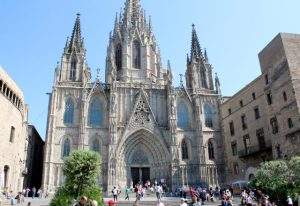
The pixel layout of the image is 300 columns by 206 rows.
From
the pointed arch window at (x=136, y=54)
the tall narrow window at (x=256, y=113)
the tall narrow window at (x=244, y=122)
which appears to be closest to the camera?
the tall narrow window at (x=256, y=113)

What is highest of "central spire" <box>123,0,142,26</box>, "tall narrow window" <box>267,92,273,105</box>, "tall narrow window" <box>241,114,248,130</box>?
"central spire" <box>123,0,142,26</box>

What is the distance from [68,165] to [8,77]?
13.2 meters

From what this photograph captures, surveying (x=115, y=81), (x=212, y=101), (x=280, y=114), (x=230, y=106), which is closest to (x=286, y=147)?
(x=280, y=114)

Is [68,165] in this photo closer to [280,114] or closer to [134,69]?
[280,114]

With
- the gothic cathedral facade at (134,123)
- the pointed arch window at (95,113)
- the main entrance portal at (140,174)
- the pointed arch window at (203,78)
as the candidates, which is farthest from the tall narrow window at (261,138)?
the pointed arch window at (95,113)

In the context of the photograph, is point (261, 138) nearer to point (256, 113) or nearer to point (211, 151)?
point (256, 113)

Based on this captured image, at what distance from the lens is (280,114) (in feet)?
100

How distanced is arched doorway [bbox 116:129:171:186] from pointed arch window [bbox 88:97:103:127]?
4.29 metres

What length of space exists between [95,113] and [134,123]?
17.0 ft

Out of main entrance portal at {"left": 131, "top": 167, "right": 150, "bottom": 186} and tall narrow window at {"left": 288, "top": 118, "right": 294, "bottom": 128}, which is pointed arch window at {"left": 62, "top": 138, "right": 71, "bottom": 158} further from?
tall narrow window at {"left": 288, "top": 118, "right": 294, "bottom": 128}

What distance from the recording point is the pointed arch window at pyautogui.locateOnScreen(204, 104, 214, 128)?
43562mm

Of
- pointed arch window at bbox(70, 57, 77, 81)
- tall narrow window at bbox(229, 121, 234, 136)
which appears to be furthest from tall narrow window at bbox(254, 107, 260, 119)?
pointed arch window at bbox(70, 57, 77, 81)

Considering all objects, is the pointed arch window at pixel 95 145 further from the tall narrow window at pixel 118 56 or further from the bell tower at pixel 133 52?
the tall narrow window at pixel 118 56

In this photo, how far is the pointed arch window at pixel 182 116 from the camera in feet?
141
